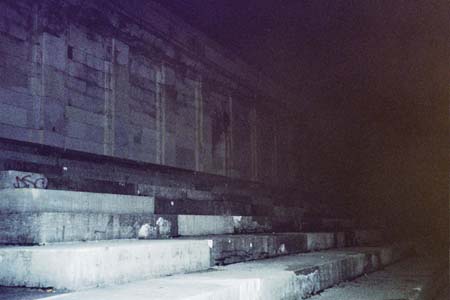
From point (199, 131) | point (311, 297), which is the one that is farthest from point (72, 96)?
point (311, 297)

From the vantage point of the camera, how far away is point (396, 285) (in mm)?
4938

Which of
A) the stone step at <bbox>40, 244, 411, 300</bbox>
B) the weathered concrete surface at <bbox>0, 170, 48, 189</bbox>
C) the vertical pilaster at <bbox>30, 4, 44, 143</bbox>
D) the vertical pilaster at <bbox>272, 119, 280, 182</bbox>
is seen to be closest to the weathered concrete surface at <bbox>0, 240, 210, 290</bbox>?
the stone step at <bbox>40, 244, 411, 300</bbox>

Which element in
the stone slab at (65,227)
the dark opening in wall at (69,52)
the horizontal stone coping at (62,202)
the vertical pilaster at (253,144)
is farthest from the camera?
the vertical pilaster at (253,144)

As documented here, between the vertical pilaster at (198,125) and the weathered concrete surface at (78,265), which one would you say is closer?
the weathered concrete surface at (78,265)

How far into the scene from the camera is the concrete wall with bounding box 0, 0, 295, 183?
23.3ft

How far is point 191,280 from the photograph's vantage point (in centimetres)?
298

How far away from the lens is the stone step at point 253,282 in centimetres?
244

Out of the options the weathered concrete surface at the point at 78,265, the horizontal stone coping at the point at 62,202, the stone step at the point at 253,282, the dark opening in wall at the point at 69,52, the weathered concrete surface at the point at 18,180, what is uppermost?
the dark opening in wall at the point at 69,52

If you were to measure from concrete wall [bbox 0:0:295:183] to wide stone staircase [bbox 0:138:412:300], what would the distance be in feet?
3.87

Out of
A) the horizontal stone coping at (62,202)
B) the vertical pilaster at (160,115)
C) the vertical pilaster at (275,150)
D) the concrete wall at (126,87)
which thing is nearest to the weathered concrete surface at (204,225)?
the horizontal stone coping at (62,202)

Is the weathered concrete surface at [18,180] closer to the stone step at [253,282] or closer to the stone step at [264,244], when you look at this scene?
the stone step at [264,244]

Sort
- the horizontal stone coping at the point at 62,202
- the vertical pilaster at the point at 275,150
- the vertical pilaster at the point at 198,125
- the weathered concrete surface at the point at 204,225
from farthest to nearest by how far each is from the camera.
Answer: the vertical pilaster at the point at 275,150, the vertical pilaster at the point at 198,125, the weathered concrete surface at the point at 204,225, the horizontal stone coping at the point at 62,202

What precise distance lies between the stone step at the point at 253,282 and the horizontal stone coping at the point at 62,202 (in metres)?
1.06

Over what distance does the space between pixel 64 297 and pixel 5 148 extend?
15.9ft
